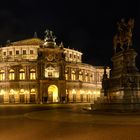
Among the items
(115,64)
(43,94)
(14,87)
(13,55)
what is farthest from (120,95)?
(13,55)

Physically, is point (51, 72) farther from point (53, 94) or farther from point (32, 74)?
point (53, 94)

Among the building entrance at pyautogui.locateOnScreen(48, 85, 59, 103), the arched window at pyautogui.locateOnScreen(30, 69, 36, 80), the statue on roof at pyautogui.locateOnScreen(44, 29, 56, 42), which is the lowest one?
the building entrance at pyautogui.locateOnScreen(48, 85, 59, 103)

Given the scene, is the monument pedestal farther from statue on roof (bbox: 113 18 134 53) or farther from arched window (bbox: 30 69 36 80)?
arched window (bbox: 30 69 36 80)

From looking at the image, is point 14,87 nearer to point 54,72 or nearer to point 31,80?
point 31,80

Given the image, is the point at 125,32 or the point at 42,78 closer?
the point at 125,32

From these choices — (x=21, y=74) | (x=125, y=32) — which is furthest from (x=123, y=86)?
(x=21, y=74)

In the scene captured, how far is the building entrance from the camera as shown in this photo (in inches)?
3909

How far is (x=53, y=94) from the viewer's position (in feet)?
333

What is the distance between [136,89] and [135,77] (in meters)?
1.50

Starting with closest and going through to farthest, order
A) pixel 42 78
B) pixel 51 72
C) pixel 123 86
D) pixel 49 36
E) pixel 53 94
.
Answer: pixel 123 86
pixel 42 78
pixel 51 72
pixel 53 94
pixel 49 36

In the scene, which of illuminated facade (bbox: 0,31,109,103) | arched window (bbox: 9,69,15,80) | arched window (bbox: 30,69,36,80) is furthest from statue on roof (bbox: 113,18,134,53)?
arched window (bbox: 9,69,15,80)

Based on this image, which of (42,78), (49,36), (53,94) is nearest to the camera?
(42,78)

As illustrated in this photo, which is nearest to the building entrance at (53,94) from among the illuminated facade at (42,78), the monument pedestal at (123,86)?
the illuminated facade at (42,78)

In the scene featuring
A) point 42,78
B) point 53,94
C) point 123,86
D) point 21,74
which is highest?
point 21,74
